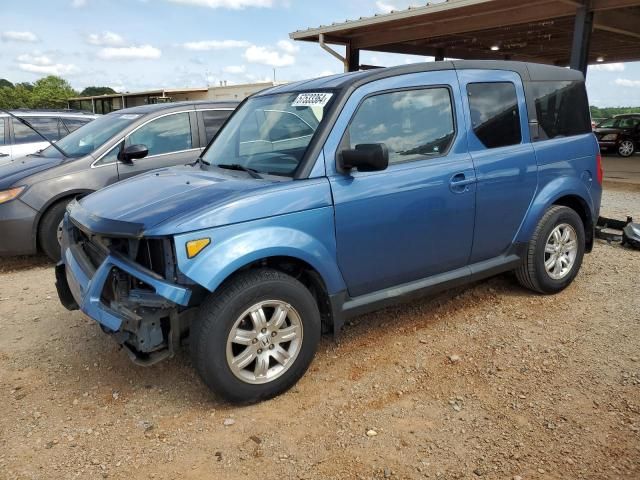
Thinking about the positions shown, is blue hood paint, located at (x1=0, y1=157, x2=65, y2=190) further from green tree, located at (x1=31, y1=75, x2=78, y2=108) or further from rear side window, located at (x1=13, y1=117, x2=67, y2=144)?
green tree, located at (x1=31, y1=75, x2=78, y2=108)

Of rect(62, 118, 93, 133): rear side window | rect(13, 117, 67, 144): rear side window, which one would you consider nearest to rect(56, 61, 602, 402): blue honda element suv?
rect(13, 117, 67, 144): rear side window

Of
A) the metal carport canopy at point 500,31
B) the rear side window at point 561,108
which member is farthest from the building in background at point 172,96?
the rear side window at point 561,108

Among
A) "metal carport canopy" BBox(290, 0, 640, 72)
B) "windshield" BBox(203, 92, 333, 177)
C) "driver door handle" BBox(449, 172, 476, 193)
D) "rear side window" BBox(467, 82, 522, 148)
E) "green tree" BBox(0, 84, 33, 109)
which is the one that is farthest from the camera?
"green tree" BBox(0, 84, 33, 109)

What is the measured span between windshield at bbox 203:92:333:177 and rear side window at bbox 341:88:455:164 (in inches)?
10.5

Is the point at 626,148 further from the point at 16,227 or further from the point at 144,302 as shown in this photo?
the point at 144,302

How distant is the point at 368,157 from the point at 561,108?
2.38 metres

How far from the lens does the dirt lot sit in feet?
8.03

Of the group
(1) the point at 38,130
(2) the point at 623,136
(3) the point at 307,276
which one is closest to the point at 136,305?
(3) the point at 307,276

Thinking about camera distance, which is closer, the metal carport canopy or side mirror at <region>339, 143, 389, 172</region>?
side mirror at <region>339, 143, 389, 172</region>

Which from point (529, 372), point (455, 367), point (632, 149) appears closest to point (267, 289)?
point (455, 367)

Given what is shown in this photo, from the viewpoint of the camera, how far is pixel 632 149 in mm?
17359

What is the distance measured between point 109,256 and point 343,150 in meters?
1.51

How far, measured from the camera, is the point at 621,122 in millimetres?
17844

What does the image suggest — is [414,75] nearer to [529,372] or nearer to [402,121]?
[402,121]
